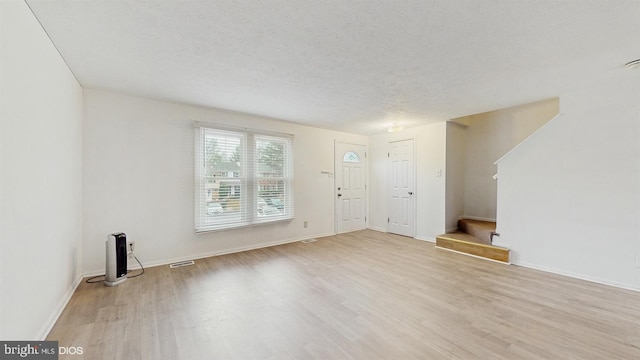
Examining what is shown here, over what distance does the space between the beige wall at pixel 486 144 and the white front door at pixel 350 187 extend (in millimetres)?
2060

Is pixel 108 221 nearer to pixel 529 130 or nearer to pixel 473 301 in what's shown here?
pixel 473 301

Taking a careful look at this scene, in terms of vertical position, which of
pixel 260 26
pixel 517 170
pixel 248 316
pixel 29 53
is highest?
pixel 260 26

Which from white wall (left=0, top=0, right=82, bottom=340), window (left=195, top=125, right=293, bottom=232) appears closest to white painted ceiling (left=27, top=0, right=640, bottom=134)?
white wall (left=0, top=0, right=82, bottom=340)

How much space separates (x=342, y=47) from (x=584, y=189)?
3.65 m

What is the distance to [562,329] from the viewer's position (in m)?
2.02

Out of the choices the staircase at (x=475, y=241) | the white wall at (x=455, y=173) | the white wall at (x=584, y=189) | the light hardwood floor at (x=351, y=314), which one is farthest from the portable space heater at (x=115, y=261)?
the white wall at (x=584, y=189)

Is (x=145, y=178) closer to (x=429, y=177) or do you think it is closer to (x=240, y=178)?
(x=240, y=178)

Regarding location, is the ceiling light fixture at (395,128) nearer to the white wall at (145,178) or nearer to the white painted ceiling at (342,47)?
the white painted ceiling at (342,47)

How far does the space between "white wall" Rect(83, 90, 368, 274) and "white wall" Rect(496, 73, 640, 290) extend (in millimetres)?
4446

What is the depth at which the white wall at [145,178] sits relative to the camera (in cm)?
315

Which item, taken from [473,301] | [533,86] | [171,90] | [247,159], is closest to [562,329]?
[473,301]

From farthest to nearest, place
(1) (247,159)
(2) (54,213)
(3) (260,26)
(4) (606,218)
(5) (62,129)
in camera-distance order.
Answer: (1) (247,159) → (4) (606,218) → (5) (62,129) → (2) (54,213) → (3) (260,26)

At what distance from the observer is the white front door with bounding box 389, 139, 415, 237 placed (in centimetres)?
536

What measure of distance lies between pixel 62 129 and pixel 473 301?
15.0ft
